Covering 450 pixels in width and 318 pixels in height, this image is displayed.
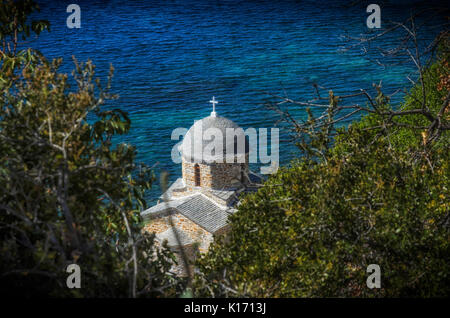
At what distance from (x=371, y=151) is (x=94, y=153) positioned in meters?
4.60

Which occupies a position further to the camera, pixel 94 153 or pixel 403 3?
pixel 403 3

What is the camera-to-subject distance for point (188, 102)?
151ft

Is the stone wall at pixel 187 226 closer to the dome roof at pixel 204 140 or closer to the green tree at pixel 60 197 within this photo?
the dome roof at pixel 204 140

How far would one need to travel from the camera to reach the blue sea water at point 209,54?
145ft

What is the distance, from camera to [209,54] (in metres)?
53.8

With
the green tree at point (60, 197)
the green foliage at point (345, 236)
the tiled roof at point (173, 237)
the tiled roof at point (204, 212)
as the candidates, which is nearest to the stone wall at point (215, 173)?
the tiled roof at point (204, 212)

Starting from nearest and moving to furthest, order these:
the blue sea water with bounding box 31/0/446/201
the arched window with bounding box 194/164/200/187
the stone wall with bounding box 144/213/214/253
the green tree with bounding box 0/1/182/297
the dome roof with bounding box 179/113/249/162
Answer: the green tree with bounding box 0/1/182/297 → the stone wall with bounding box 144/213/214/253 → the dome roof with bounding box 179/113/249/162 → the arched window with bounding box 194/164/200/187 → the blue sea water with bounding box 31/0/446/201

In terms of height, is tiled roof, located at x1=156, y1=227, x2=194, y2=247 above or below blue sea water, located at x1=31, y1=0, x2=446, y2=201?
below

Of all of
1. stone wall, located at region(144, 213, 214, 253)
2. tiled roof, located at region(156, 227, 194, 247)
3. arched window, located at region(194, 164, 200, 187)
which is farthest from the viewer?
arched window, located at region(194, 164, 200, 187)

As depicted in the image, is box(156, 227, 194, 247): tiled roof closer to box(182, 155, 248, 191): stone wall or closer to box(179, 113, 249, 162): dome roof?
box(182, 155, 248, 191): stone wall

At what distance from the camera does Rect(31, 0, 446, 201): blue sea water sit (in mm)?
44344

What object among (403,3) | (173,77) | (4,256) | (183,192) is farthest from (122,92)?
(4,256)

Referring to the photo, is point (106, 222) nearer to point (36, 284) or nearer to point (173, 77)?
point (36, 284)

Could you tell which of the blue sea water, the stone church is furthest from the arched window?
the blue sea water
